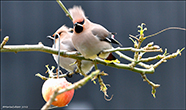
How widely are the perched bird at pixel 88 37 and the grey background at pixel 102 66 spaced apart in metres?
2.62

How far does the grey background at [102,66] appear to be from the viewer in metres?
4.83

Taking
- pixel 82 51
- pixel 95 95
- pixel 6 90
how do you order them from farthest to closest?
pixel 95 95
pixel 6 90
pixel 82 51

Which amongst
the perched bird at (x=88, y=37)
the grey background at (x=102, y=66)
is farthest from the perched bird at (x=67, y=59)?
the grey background at (x=102, y=66)

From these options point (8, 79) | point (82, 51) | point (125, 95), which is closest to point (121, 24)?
point (125, 95)

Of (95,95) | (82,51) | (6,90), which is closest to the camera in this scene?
(82,51)

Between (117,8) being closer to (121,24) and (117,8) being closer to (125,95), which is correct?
(121,24)

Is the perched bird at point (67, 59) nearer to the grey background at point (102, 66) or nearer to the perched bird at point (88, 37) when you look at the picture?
the perched bird at point (88, 37)

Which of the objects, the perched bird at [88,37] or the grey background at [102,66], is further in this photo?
the grey background at [102,66]

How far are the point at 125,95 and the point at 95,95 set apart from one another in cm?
61

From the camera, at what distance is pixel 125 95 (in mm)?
5203

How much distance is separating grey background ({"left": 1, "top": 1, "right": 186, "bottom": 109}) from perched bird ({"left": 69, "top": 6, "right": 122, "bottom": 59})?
8.59 feet

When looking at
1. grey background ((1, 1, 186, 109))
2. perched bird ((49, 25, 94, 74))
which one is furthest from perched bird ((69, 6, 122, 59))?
grey background ((1, 1, 186, 109))

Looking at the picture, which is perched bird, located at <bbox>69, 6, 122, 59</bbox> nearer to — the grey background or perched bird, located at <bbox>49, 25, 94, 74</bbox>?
perched bird, located at <bbox>49, 25, 94, 74</bbox>

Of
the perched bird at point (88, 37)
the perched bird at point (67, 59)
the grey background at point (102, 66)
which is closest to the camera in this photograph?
the perched bird at point (88, 37)
